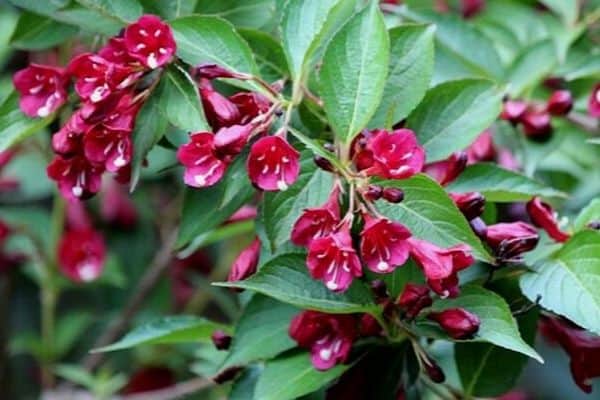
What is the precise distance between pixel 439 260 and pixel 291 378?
0.21 m

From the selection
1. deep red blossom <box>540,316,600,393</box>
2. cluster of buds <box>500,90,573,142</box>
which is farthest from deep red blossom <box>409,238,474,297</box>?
cluster of buds <box>500,90,573,142</box>

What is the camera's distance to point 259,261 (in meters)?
1.07

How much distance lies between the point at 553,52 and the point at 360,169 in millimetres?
623

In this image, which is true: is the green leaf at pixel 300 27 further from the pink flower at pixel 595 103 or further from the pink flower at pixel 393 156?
the pink flower at pixel 595 103

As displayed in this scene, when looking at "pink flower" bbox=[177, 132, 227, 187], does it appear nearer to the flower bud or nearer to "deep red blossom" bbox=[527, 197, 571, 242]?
the flower bud

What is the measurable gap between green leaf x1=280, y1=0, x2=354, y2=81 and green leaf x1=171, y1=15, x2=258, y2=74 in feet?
0.15

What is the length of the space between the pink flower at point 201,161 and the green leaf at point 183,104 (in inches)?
0.7

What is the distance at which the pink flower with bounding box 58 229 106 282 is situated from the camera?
1854 millimetres

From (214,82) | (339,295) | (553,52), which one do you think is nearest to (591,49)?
(553,52)

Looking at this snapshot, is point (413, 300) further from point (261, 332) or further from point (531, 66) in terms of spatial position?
point (531, 66)

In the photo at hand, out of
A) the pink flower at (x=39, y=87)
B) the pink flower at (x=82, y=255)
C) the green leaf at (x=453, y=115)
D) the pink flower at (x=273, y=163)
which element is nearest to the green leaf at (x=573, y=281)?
the green leaf at (x=453, y=115)

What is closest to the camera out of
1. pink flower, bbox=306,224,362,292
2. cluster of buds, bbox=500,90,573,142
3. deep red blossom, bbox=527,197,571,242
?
pink flower, bbox=306,224,362,292

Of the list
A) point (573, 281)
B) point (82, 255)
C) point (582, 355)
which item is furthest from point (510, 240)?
point (82, 255)

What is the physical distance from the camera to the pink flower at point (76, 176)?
1.04 meters
